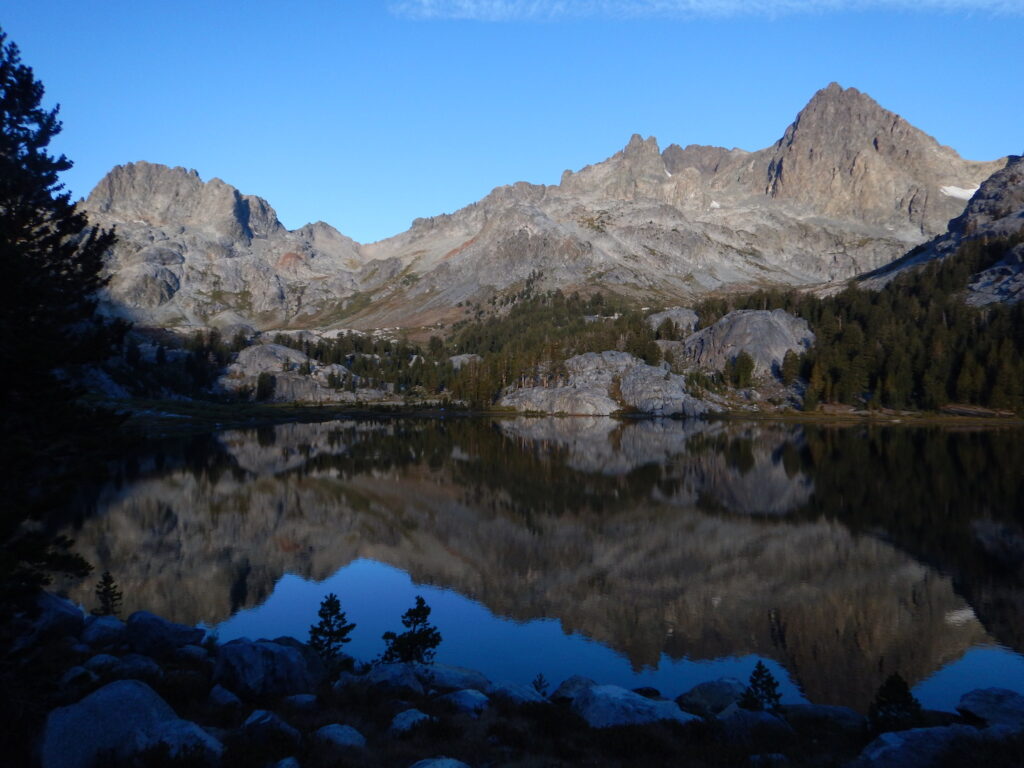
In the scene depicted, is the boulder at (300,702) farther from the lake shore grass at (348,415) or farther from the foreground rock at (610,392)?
the foreground rock at (610,392)

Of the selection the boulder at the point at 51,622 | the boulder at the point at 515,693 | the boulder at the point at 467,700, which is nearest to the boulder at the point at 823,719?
the boulder at the point at 515,693

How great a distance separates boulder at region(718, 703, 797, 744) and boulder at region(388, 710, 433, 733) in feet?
26.5

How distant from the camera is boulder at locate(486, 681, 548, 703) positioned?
789 inches

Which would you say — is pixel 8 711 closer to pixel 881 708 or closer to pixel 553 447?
pixel 881 708

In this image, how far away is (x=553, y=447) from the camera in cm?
10519

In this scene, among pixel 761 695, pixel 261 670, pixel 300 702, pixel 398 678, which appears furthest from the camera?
pixel 398 678

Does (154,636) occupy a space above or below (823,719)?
above

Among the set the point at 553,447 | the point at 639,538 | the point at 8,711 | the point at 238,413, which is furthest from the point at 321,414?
the point at 8,711

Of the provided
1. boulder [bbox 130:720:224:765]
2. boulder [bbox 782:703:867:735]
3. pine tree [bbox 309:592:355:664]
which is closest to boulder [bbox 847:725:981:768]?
boulder [bbox 782:703:867:735]

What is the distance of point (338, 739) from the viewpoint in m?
15.6

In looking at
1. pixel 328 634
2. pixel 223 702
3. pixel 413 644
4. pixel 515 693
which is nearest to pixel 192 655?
pixel 328 634

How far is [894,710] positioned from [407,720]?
1353cm

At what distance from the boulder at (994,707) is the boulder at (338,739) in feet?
52.5

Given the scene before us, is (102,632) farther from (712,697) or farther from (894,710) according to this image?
(894,710)
